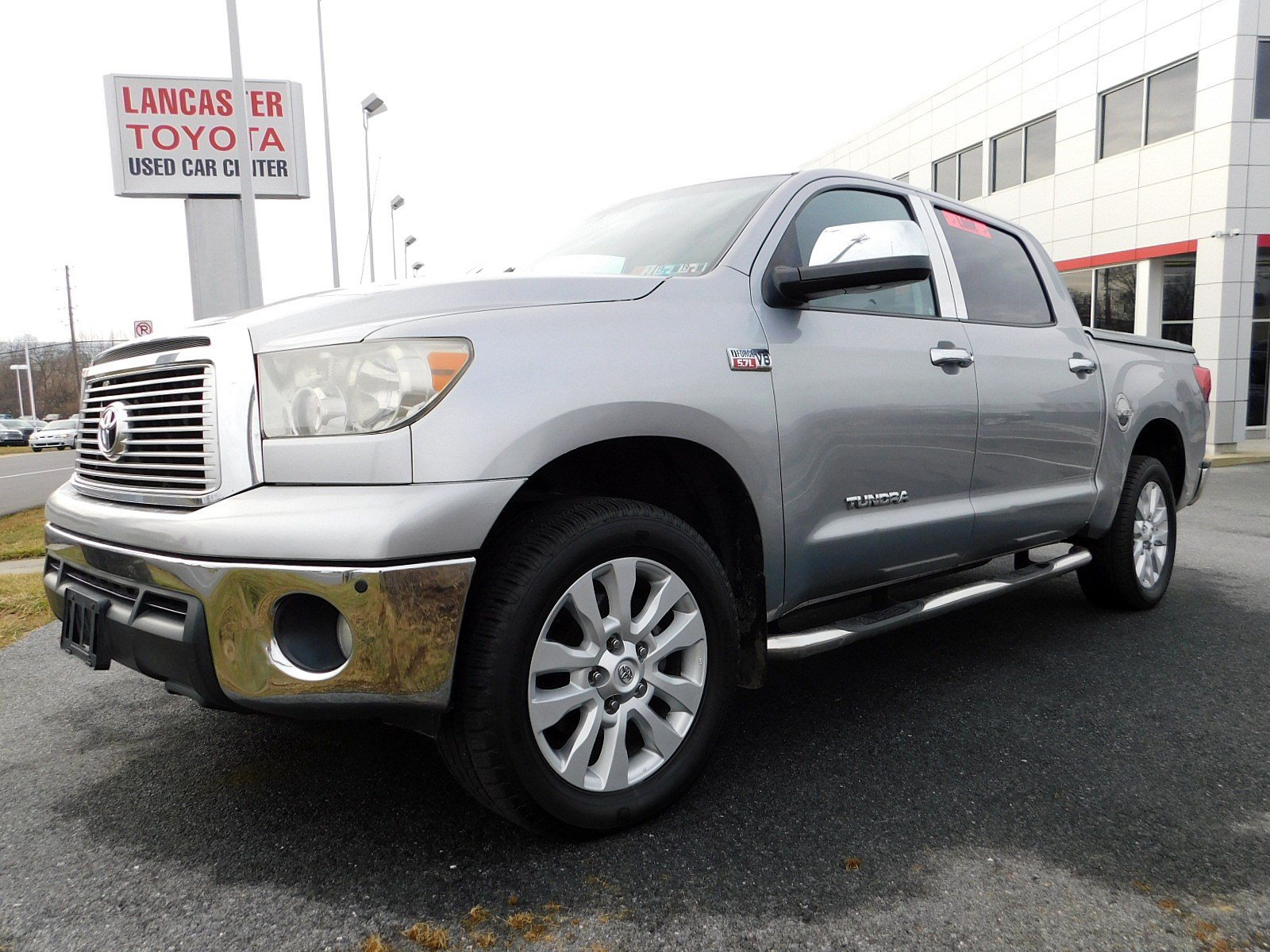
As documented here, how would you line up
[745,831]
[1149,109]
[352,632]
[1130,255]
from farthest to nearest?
[1130,255] → [1149,109] → [745,831] → [352,632]

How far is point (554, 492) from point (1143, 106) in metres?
19.8

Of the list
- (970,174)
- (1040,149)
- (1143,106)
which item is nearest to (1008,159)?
(1040,149)

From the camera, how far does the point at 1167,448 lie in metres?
5.04

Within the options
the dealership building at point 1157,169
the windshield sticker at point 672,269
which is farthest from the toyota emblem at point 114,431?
the dealership building at point 1157,169

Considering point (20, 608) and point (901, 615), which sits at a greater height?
point (901, 615)

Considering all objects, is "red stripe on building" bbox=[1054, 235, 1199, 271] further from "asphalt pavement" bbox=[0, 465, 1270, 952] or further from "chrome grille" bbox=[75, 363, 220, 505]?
"chrome grille" bbox=[75, 363, 220, 505]

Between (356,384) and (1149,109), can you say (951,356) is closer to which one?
(356,384)

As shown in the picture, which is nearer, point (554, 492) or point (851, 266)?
point (554, 492)

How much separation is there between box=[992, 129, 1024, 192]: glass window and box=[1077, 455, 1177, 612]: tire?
19.4m

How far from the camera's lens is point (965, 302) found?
12.1ft

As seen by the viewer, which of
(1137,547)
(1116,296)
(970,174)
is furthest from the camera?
(970,174)

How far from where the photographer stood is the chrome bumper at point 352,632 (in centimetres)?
203

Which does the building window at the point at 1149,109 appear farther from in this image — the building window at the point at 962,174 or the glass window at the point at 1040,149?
the building window at the point at 962,174

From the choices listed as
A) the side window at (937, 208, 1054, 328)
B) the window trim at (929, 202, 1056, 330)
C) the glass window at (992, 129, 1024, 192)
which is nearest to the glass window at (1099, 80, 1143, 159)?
the glass window at (992, 129, 1024, 192)
